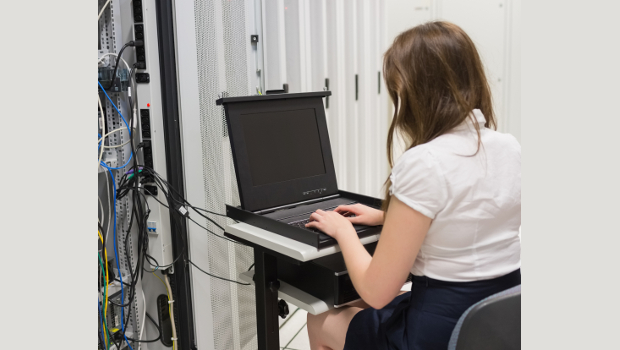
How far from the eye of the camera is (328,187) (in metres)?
1.72

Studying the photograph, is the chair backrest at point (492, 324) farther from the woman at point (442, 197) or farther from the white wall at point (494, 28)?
the white wall at point (494, 28)

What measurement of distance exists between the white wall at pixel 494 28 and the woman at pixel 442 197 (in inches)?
57.8

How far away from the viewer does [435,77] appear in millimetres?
1118

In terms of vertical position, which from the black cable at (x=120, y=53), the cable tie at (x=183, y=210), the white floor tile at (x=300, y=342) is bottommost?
the white floor tile at (x=300, y=342)

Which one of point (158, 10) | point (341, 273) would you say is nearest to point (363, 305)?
point (341, 273)

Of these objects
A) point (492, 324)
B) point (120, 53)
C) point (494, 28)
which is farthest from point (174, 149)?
point (494, 28)

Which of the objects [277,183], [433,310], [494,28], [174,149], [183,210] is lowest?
[433,310]

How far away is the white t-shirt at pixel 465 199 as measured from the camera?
102 centimetres

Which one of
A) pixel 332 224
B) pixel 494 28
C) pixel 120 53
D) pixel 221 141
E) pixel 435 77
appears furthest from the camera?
pixel 494 28

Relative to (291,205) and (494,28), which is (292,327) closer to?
(291,205)

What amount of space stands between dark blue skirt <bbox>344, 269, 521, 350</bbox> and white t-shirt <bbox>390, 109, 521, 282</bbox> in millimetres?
26

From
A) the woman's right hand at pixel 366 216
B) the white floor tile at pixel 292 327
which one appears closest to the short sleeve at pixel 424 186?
the woman's right hand at pixel 366 216

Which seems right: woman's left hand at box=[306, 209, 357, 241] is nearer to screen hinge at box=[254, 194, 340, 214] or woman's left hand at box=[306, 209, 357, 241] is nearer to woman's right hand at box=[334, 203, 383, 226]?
woman's right hand at box=[334, 203, 383, 226]

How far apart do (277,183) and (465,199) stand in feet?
2.31
